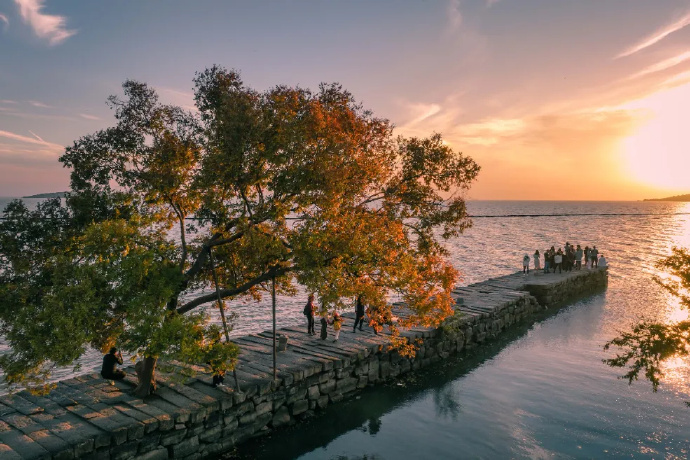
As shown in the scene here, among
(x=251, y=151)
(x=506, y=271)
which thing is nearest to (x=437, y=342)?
(x=251, y=151)

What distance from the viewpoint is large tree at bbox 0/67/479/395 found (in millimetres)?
12891

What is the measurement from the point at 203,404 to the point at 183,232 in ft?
18.9

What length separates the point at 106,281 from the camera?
13305 millimetres

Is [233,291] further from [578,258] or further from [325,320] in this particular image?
[578,258]

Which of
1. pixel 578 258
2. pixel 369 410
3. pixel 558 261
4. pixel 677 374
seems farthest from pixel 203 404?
pixel 578 258

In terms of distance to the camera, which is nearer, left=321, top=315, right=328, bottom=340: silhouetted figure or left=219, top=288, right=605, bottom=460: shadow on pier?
left=219, top=288, right=605, bottom=460: shadow on pier

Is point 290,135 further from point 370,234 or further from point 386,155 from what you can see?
point 386,155

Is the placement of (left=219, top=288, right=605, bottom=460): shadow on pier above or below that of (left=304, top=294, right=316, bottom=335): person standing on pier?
below

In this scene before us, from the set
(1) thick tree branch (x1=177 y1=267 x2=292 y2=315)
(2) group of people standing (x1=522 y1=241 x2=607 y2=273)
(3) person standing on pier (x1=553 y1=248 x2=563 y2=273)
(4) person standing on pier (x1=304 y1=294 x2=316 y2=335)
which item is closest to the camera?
(1) thick tree branch (x1=177 y1=267 x2=292 y2=315)

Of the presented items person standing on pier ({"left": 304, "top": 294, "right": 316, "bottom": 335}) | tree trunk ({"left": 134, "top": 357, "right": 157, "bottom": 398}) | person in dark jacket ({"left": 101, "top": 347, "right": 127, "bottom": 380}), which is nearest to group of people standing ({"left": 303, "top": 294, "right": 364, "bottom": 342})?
person standing on pier ({"left": 304, "top": 294, "right": 316, "bottom": 335})

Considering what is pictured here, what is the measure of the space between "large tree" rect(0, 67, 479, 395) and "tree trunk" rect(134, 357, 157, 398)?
0.07 metres

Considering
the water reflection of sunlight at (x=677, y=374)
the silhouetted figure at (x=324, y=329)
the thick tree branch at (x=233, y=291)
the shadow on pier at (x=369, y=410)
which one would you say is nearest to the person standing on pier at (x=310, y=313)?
the silhouetted figure at (x=324, y=329)

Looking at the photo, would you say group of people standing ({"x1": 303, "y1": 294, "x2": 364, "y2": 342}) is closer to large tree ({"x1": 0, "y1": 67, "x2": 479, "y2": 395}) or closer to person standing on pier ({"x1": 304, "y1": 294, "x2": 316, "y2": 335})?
person standing on pier ({"x1": 304, "y1": 294, "x2": 316, "y2": 335})

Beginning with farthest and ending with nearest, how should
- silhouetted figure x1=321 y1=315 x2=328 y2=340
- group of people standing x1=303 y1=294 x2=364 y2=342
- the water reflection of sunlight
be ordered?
silhouetted figure x1=321 y1=315 x2=328 y2=340 < group of people standing x1=303 y1=294 x2=364 y2=342 < the water reflection of sunlight
